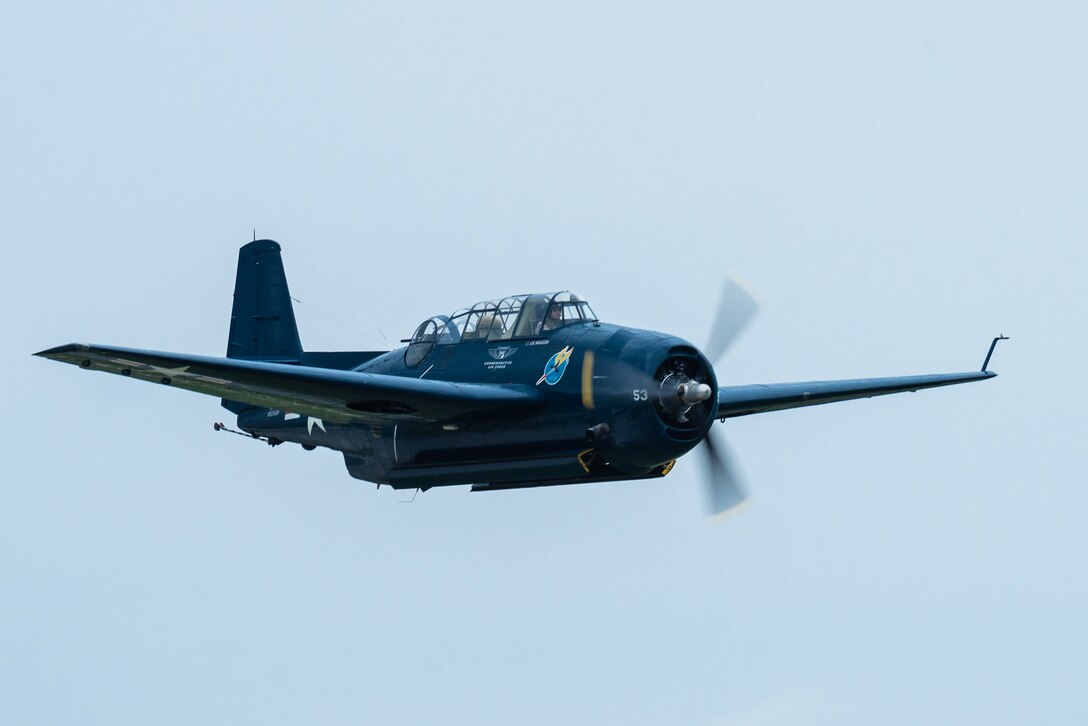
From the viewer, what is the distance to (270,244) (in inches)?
1359

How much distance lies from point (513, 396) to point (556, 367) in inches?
32.5

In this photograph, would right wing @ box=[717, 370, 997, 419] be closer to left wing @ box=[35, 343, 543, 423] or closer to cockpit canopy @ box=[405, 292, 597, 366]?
cockpit canopy @ box=[405, 292, 597, 366]

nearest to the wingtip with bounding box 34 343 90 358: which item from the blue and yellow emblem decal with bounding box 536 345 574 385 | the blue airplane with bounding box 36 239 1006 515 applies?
the blue airplane with bounding box 36 239 1006 515

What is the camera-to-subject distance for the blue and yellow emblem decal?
1056 inches

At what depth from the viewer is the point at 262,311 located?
3394 cm

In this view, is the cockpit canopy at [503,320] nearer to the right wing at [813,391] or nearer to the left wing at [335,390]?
the left wing at [335,390]

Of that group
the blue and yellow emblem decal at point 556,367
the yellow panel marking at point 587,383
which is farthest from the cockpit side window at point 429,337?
the yellow panel marking at point 587,383

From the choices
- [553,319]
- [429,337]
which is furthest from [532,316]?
[429,337]

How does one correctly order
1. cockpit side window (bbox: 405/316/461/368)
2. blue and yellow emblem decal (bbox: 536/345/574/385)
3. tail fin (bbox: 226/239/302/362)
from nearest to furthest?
1. blue and yellow emblem decal (bbox: 536/345/574/385)
2. cockpit side window (bbox: 405/316/461/368)
3. tail fin (bbox: 226/239/302/362)

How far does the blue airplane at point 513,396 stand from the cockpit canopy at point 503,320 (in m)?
0.02

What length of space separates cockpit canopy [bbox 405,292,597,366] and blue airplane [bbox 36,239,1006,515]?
0.02 m

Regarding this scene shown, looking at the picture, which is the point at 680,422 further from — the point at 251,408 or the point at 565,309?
the point at 251,408

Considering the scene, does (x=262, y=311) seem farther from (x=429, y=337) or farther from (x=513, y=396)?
(x=513, y=396)

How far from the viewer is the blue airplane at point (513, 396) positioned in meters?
26.1
